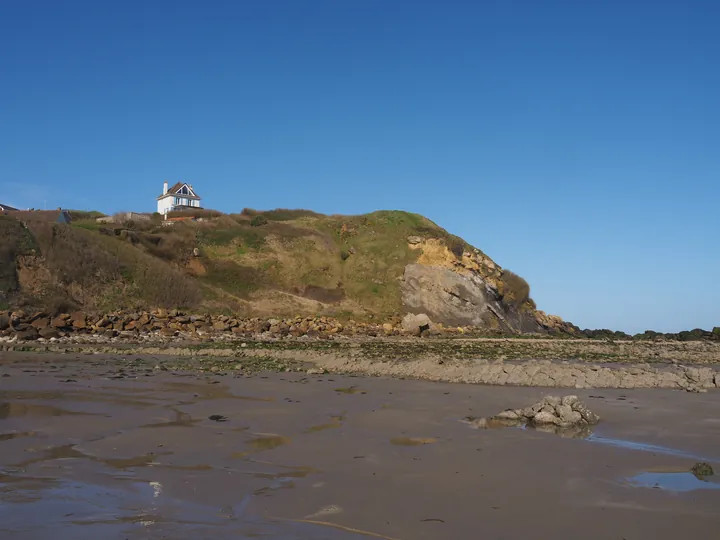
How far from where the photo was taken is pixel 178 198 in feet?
301

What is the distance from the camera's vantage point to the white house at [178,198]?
9088 cm

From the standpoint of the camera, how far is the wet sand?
4805mm

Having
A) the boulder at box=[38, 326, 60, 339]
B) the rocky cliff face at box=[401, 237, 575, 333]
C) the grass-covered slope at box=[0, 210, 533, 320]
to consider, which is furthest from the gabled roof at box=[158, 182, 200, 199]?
the boulder at box=[38, 326, 60, 339]

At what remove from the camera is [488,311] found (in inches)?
2211

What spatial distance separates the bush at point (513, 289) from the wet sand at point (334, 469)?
51198mm

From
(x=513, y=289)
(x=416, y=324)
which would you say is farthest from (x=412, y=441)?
(x=513, y=289)

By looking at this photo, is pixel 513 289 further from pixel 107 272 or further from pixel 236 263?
pixel 107 272

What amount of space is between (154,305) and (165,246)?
11.9 meters

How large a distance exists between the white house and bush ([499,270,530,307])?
1943 inches

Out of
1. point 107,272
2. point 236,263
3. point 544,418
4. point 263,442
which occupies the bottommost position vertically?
point 263,442

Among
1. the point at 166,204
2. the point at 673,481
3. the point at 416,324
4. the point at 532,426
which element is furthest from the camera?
the point at 166,204

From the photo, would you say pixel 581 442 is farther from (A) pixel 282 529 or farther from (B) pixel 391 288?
(B) pixel 391 288

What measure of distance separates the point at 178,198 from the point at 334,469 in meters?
90.3

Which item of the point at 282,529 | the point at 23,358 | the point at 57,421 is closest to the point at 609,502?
the point at 282,529
